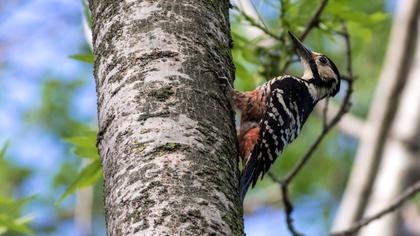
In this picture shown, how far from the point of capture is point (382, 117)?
283 inches

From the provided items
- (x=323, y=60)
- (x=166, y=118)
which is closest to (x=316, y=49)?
(x=323, y=60)

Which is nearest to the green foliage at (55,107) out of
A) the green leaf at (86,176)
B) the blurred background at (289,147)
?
the blurred background at (289,147)

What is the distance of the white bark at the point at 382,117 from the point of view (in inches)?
273

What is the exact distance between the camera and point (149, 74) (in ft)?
9.17

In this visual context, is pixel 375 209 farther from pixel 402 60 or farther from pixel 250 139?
pixel 250 139

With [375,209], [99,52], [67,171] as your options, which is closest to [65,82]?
[67,171]

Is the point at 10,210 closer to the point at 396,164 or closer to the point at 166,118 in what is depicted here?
the point at 166,118

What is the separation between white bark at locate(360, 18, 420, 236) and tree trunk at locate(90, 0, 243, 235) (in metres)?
4.52

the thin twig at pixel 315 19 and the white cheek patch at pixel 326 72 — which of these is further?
the white cheek patch at pixel 326 72

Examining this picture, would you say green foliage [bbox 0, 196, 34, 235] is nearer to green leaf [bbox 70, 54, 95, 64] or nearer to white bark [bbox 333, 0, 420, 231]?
green leaf [bbox 70, 54, 95, 64]

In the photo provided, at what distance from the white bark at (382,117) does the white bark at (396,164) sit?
0.18 m

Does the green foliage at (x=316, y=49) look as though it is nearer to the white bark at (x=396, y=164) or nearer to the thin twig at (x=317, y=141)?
the thin twig at (x=317, y=141)

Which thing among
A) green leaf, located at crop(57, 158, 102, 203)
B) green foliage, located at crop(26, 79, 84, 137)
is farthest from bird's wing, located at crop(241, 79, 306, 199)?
green foliage, located at crop(26, 79, 84, 137)

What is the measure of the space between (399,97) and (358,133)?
162 cm
